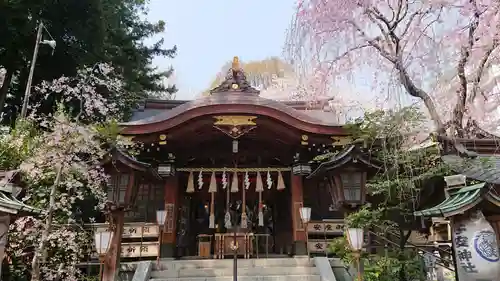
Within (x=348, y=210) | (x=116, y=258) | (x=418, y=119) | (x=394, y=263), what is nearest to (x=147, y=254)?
(x=116, y=258)

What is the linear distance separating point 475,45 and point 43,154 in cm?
885

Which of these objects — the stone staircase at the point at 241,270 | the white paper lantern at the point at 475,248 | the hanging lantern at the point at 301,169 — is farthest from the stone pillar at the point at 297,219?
the white paper lantern at the point at 475,248

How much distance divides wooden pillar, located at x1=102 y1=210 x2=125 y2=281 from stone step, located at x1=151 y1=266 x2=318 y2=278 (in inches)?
56.1

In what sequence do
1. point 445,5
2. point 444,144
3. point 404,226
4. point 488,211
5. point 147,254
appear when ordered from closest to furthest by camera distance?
1. point 488,211
2. point 445,5
3. point 444,144
4. point 404,226
5. point 147,254

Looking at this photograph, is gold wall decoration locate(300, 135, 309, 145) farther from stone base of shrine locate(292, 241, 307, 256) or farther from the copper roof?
stone base of shrine locate(292, 241, 307, 256)

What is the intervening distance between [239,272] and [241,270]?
0.12m

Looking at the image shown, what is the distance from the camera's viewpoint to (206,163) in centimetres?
1197

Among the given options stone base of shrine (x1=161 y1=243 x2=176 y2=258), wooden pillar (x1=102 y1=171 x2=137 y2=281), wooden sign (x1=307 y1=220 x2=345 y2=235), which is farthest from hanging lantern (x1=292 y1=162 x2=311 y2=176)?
wooden pillar (x1=102 y1=171 x2=137 y2=281)

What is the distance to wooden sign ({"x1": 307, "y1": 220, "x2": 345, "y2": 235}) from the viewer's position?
36.0 feet

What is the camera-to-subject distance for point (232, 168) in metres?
11.6

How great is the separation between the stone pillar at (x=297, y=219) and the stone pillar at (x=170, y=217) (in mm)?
3420

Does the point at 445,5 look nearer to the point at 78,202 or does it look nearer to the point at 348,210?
the point at 348,210

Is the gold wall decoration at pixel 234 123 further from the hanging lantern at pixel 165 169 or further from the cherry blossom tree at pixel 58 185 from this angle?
the cherry blossom tree at pixel 58 185

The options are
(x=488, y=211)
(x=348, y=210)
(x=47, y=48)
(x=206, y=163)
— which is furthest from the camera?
(x=47, y=48)
